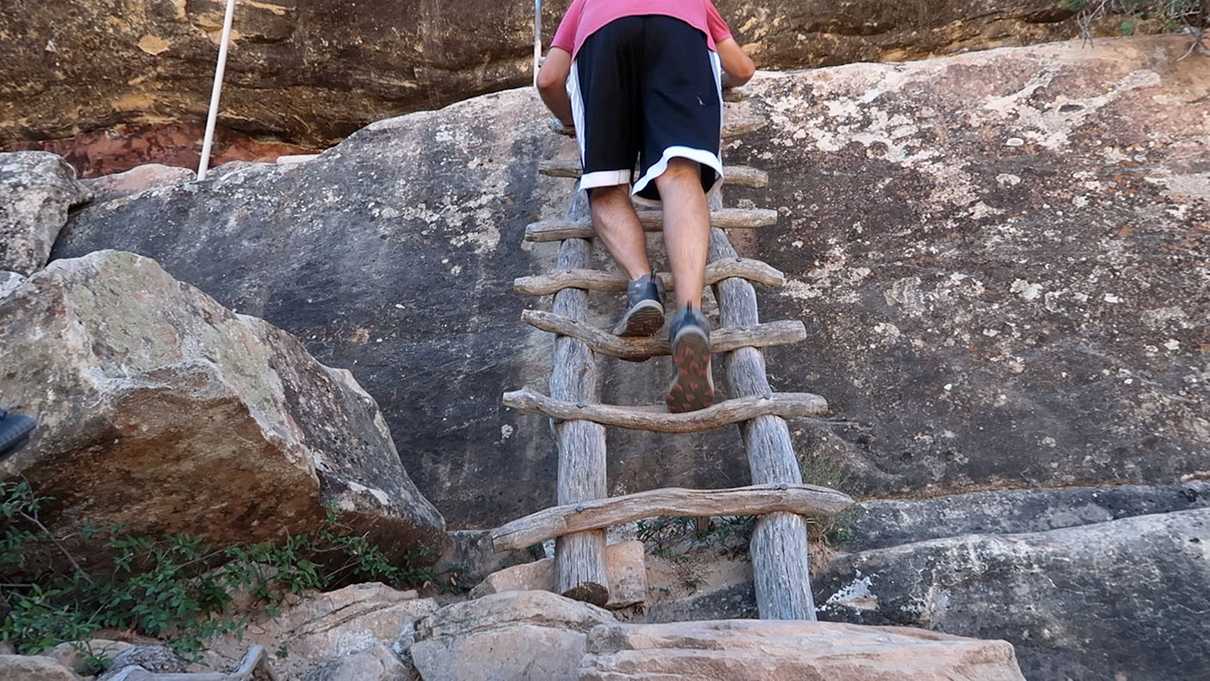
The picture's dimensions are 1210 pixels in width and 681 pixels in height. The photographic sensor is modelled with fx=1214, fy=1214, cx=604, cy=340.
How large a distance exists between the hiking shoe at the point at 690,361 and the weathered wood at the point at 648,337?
25 centimetres

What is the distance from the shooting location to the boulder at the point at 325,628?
7.81 feet

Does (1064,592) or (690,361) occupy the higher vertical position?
(690,361)

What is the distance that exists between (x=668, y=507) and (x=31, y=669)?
1258 mm

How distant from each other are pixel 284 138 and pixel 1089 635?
202 inches

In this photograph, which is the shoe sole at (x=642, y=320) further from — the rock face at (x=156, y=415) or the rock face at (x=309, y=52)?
the rock face at (x=309, y=52)

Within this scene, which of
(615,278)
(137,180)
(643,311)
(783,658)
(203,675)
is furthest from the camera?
(137,180)

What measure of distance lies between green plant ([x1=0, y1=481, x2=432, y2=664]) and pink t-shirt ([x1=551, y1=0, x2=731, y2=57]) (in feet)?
5.23

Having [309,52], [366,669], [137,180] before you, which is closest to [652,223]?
[366,669]

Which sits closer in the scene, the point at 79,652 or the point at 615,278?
the point at 79,652

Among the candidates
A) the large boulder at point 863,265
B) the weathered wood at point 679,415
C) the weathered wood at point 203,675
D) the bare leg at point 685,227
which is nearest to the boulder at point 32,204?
the large boulder at point 863,265

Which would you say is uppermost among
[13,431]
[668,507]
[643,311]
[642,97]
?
[642,97]

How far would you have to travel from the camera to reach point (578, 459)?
278cm

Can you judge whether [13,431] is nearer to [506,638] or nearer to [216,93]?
[506,638]

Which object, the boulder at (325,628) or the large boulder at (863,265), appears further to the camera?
the large boulder at (863,265)
